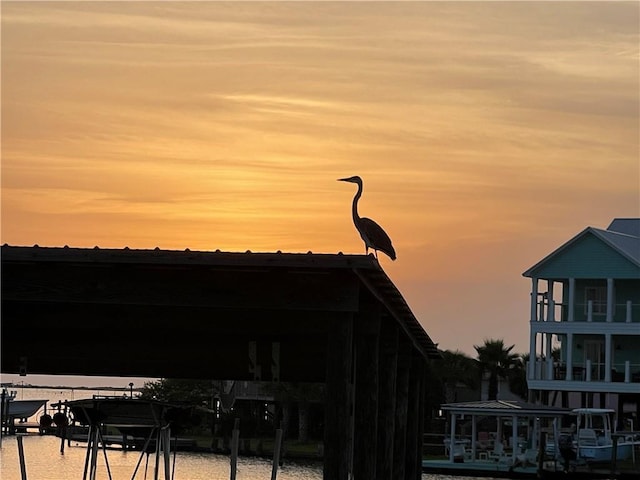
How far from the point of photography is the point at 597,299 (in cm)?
6412

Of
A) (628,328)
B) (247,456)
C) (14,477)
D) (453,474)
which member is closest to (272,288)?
(14,477)

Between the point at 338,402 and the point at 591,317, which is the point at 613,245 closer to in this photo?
the point at 591,317

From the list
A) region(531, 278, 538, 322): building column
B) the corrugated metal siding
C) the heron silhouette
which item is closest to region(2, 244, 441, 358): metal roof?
the heron silhouette

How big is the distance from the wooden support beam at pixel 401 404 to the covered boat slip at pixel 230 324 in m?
0.03

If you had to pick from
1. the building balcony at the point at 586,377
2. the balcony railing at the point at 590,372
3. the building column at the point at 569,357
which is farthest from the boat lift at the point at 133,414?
the balcony railing at the point at 590,372

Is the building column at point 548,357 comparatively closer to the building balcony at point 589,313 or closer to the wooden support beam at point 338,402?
the building balcony at point 589,313

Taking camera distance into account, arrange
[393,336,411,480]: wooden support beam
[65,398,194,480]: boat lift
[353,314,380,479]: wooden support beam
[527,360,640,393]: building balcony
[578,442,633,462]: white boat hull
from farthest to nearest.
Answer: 1. [527,360,640,393]: building balcony
2. [578,442,633,462]: white boat hull
3. [393,336,411,480]: wooden support beam
4. [65,398,194,480]: boat lift
5. [353,314,380,479]: wooden support beam

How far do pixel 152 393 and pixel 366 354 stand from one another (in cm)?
7109

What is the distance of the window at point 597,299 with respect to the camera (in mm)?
63500

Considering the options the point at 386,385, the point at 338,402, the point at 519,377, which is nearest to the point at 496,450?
the point at 519,377

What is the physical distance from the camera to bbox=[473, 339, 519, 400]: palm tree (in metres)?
80.1

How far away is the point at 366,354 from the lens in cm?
1666

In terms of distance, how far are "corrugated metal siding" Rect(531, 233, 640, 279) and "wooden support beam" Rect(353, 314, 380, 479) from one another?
46867 mm

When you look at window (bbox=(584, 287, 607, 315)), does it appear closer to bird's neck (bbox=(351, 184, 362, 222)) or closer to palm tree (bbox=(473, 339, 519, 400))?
palm tree (bbox=(473, 339, 519, 400))
